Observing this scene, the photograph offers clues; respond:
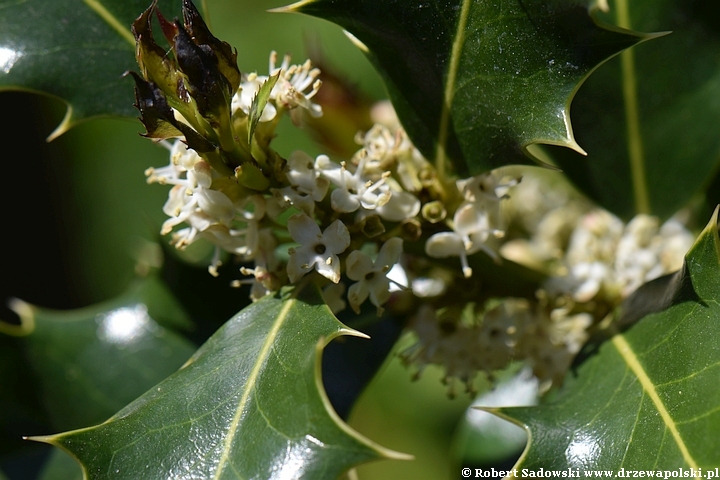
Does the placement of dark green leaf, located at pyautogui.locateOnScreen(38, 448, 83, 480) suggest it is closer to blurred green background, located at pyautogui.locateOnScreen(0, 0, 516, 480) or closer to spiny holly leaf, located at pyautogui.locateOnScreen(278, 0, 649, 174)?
blurred green background, located at pyautogui.locateOnScreen(0, 0, 516, 480)

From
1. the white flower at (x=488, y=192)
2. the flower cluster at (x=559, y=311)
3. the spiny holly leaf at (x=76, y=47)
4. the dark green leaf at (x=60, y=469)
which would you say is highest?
the spiny holly leaf at (x=76, y=47)

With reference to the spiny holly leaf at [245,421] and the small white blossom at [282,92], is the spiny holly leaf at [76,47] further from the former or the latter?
the spiny holly leaf at [245,421]

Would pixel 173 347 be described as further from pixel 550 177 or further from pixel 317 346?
pixel 550 177

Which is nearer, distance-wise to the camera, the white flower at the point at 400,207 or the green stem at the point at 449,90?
the green stem at the point at 449,90

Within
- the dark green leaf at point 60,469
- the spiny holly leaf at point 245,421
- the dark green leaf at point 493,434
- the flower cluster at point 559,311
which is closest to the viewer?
the spiny holly leaf at point 245,421

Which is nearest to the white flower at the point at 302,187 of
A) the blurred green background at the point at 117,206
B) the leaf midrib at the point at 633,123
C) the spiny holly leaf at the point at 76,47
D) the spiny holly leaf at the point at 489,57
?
the spiny holly leaf at the point at 489,57

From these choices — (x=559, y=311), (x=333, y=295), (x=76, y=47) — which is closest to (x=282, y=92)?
(x=333, y=295)
